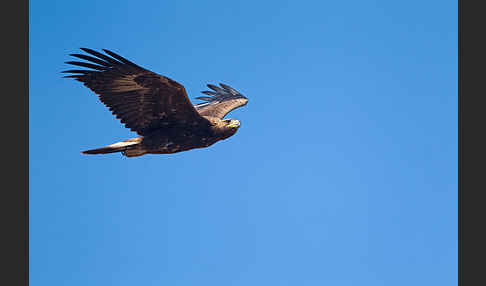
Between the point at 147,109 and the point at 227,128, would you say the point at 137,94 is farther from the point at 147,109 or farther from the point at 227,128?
the point at 227,128

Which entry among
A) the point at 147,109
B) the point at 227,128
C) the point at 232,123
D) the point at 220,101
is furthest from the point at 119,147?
the point at 220,101

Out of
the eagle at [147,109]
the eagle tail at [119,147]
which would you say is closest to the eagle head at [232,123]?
the eagle at [147,109]

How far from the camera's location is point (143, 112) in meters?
10.0

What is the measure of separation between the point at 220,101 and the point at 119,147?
12.5ft

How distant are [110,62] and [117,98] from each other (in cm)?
63

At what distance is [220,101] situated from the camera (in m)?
13.3

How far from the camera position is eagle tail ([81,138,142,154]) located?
9.74 metres

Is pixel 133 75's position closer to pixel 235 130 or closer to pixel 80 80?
pixel 80 80

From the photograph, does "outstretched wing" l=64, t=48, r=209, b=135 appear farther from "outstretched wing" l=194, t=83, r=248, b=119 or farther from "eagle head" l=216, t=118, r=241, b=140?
"outstretched wing" l=194, t=83, r=248, b=119

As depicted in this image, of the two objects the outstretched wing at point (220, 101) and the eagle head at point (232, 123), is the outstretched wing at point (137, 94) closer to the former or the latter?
the eagle head at point (232, 123)

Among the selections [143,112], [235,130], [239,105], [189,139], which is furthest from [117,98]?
[239,105]

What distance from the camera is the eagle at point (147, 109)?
9.50 meters

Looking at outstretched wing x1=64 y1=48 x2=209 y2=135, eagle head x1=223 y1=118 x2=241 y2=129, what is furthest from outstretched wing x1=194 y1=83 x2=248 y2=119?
outstretched wing x1=64 y1=48 x2=209 y2=135

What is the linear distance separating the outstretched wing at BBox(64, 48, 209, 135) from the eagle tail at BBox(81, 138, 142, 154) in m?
0.21
